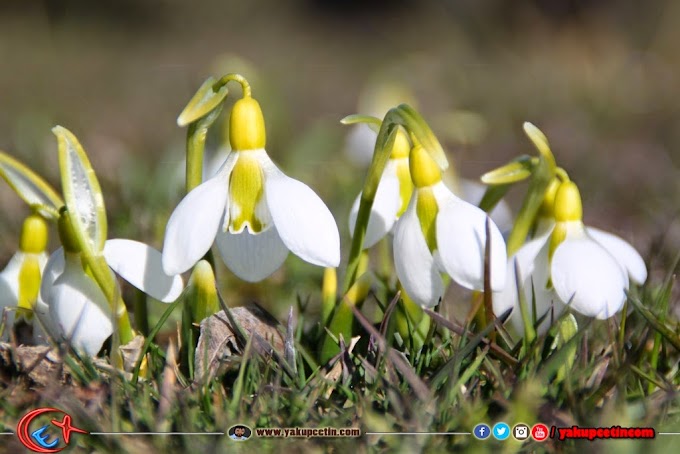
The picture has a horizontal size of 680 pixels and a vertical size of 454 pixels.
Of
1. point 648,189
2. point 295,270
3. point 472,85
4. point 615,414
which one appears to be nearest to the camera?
point 615,414

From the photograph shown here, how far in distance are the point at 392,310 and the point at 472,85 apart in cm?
302

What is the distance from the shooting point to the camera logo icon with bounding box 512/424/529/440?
861mm

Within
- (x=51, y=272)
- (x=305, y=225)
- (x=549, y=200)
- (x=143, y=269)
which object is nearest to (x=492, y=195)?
(x=549, y=200)

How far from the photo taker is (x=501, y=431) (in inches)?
33.9

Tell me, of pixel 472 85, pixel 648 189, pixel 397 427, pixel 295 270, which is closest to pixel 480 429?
pixel 397 427

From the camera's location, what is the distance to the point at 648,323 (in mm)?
968

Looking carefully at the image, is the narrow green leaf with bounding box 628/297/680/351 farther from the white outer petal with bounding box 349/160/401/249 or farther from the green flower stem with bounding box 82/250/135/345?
the green flower stem with bounding box 82/250/135/345

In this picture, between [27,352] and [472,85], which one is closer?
[27,352]

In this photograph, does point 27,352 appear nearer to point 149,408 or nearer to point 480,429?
point 149,408

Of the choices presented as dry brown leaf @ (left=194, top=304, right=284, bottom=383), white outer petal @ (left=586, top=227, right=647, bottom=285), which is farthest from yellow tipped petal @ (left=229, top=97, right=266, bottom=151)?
white outer petal @ (left=586, top=227, right=647, bottom=285)

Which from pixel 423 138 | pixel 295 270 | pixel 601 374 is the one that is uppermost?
pixel 423 138

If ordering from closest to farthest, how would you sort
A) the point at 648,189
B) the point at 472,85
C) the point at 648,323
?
1. the point at 648,323
2. the point at 648,189
3. the point at 472,85

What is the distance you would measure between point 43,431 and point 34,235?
270mm

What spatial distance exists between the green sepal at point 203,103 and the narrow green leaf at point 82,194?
118 mm
